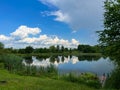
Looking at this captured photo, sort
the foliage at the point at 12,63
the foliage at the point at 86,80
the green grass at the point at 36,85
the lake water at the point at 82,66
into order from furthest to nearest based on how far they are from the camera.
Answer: the lake water at the point at 82,66, the foliage at the point at 12,63, the foliage at the point at 86,80, the green grass at the point at 36,85

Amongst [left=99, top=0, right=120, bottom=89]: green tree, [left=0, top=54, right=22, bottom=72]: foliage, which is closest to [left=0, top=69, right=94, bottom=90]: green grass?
[left=99, top=0, right=120, bottom=89]: green tree

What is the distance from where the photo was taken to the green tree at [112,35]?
22.7 metres

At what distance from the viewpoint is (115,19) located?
75.2 feet

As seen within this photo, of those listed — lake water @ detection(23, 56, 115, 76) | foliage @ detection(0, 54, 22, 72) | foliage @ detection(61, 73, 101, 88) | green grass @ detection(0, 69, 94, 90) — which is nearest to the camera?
green grass @ detection(0, 69, 94, 90)

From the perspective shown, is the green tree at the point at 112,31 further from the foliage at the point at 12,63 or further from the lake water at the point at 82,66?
the foliage at the point at 12,63

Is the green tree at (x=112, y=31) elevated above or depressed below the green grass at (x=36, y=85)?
above

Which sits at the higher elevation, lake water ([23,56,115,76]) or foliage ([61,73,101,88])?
lake water ([23,56,115,76])

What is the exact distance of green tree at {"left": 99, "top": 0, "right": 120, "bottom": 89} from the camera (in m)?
22.7

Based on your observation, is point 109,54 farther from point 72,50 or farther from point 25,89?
point 72,50

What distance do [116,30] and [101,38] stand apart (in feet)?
4.67

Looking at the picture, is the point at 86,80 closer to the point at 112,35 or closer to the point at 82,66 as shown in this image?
the point at 112,35

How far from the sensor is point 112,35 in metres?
23.3

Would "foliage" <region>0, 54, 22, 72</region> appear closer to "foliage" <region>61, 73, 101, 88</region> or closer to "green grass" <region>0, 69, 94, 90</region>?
"foliage" <region>61, 73, 101, 88</region>

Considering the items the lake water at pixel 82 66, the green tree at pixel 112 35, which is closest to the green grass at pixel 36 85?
the green tree at pixel 112 35
